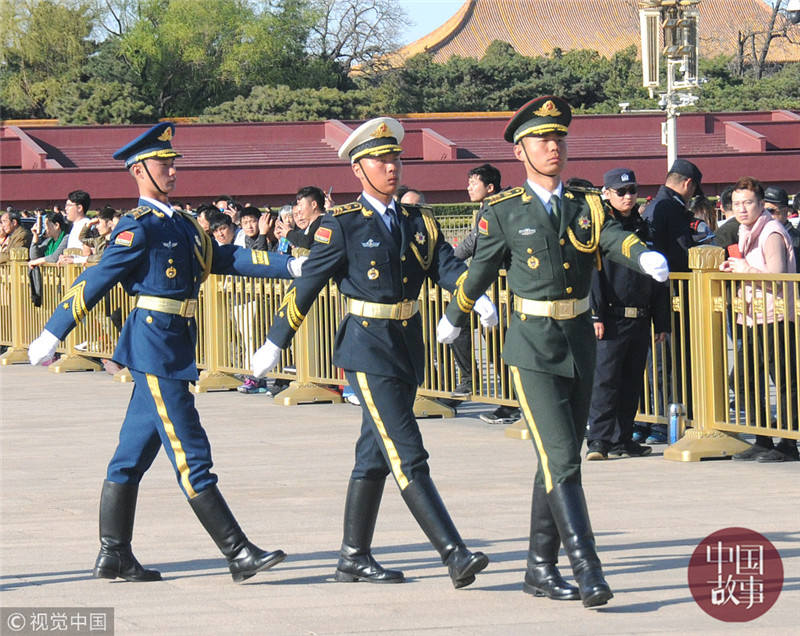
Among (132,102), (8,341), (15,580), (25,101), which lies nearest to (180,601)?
(15,580)

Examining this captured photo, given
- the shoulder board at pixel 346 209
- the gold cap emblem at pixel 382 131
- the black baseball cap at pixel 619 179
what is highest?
the gold cap emblem at pixel 382 131

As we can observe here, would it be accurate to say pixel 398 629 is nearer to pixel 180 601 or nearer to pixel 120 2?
pixel 180 601

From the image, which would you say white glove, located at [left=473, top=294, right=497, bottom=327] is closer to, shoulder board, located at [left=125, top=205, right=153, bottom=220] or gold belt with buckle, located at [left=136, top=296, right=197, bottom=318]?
gold belt with buckle, located at [left=136, top=296, right=197, bottom=318]

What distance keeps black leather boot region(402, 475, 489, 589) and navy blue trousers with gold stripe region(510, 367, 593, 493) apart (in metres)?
0.40

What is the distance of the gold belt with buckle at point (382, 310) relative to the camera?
556 centimetres

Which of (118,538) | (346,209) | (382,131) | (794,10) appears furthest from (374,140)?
(794,10)

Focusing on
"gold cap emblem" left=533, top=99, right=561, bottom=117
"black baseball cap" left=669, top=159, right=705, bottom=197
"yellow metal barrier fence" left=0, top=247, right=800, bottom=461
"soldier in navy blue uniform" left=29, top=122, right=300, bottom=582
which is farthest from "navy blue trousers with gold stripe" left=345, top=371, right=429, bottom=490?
"black baseball cap" left=669, top=159, right=705, bottom=197

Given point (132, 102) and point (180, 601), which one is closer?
point (180, 601)

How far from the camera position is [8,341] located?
16.4m

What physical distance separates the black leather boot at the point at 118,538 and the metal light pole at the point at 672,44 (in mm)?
15682

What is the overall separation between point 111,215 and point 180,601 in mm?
9404

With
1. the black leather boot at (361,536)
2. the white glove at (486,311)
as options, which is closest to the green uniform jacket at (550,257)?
the white glove at (486,311)

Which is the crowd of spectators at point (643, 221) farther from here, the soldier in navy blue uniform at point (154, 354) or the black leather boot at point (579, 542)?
the black leather boot at point (579, 542)

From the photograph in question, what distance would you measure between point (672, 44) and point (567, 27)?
56.4 m
